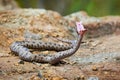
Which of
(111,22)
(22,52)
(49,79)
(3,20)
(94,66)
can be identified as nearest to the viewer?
(49,79)

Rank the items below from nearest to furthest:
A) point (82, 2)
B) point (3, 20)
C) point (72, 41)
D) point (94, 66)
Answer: point (94, 66) → point (72, 41) → point (3, 20) → point (82, 2)

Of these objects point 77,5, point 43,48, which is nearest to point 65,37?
point 43,48

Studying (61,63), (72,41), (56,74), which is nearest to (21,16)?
(72,41)

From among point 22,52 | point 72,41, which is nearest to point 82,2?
point 72,41

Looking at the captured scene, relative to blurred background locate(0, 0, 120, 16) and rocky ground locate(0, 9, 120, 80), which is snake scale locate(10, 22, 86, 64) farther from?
blurred background locate(0, 0, 120, 16)

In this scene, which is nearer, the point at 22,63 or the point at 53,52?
the point at 22,63

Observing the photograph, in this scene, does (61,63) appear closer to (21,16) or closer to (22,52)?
(22,52)

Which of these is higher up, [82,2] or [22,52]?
[82,2]
